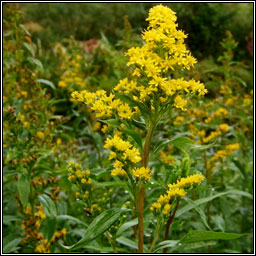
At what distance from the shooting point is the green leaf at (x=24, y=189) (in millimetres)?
2258

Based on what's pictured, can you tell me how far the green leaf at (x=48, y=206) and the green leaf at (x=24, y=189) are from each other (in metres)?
0.12

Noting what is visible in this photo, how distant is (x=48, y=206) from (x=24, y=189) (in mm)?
186

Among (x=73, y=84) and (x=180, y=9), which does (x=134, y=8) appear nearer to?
(x=180, y=9)

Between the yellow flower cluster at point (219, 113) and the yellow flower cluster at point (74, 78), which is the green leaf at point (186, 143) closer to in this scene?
the yellow flower cluster at point (219, 113)

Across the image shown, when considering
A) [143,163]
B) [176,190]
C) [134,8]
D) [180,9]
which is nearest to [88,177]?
[143,163]

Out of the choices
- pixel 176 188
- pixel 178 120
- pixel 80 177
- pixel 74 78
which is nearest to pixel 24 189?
pixel 80 177

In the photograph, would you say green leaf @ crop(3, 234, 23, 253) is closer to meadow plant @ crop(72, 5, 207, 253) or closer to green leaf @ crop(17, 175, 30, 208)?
green leaf @ crop(17, 175, 30, 208)

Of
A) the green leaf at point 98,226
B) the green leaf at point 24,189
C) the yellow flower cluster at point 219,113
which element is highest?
the yellow flower cluster at point 219,113

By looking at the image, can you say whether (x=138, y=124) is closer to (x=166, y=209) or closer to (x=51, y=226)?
(x=166, y=209)

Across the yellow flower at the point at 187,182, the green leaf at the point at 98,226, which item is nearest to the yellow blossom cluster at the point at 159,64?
the yellow flower at the point at 187,182

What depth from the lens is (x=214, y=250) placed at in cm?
299

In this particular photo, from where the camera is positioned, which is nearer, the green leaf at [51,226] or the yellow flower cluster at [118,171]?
the yellow flower cluster at [118,171]

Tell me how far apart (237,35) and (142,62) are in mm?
10942

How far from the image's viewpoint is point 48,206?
7.60 feet
